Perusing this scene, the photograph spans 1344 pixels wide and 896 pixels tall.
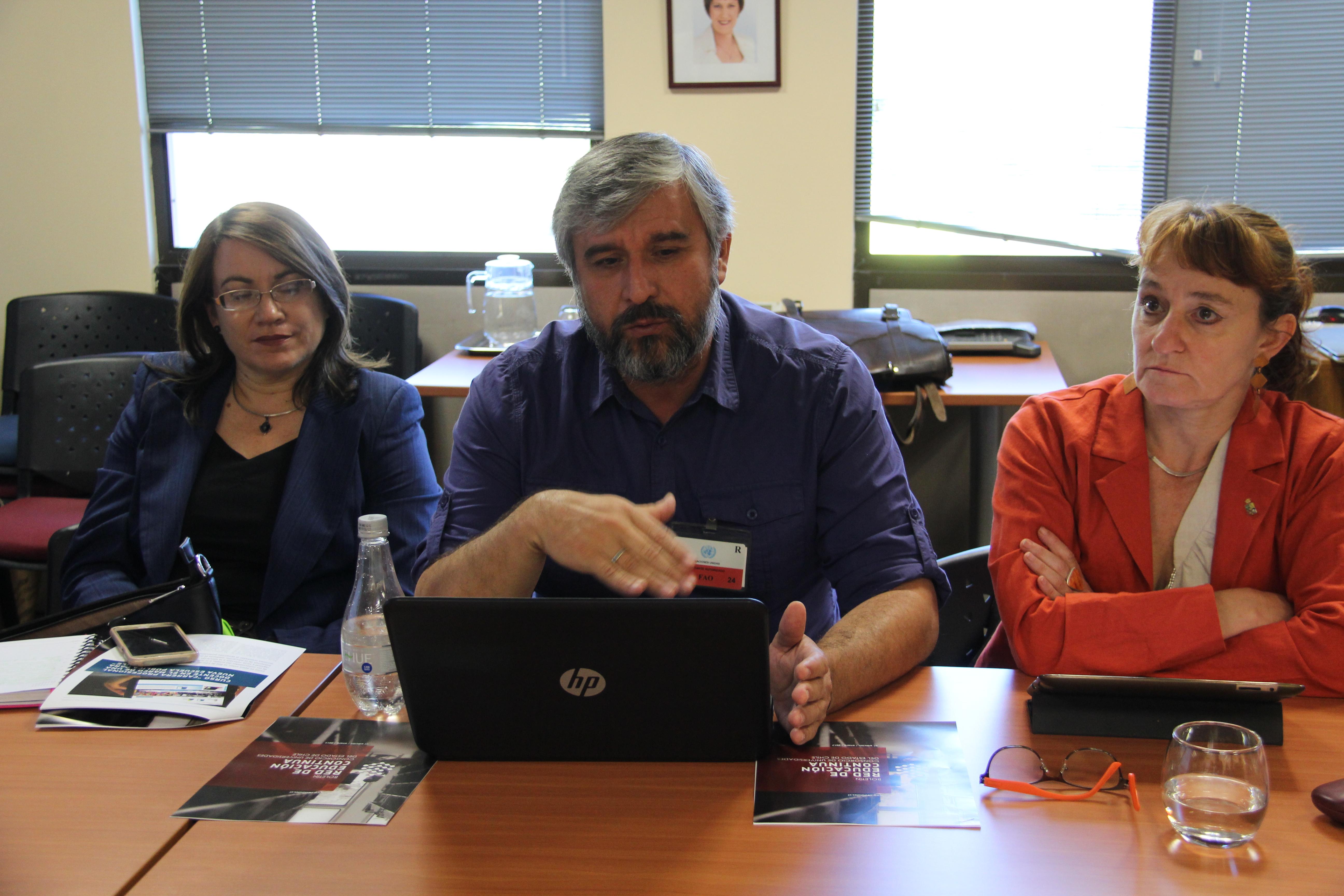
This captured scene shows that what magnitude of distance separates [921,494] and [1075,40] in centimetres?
168

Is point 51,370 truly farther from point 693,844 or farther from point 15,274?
point 693,844

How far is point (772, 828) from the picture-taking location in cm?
107

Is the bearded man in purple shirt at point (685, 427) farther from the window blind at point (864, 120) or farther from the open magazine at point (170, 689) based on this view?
the window blind at point (864, 120)

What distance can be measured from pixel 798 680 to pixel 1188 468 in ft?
2.75

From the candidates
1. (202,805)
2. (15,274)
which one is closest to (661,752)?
(202,805)

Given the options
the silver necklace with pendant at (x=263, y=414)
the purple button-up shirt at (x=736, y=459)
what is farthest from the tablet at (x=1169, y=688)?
the silver necklace with pendant at (x=263, y=414)

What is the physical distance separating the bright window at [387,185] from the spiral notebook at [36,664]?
2.77 metres

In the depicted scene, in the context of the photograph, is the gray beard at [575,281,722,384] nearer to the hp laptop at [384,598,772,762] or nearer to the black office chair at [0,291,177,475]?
the hp laptop at [384,598,772,762]

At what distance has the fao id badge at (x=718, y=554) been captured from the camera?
5.31 feet

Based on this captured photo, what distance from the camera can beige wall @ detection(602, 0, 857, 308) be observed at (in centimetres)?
368

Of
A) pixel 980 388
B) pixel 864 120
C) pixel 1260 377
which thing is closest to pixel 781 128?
pixel 864 120

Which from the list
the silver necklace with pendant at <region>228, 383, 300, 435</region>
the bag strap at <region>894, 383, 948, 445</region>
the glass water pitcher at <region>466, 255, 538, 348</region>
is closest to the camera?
the silver necklace with pendant at <region>228, 383, 300, 435</region>

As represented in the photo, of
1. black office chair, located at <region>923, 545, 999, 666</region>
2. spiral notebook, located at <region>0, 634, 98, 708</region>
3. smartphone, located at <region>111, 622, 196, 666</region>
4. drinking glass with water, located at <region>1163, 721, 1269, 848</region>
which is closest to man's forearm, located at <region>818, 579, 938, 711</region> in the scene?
black office chair, located at <region>923, 545, 999, 666</region>

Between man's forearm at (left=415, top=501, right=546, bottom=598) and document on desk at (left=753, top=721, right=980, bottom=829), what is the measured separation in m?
0.43
